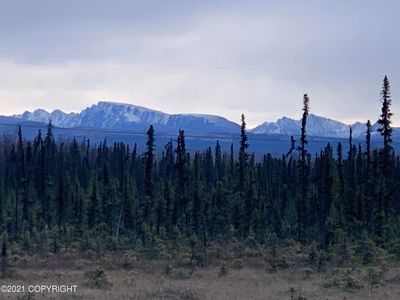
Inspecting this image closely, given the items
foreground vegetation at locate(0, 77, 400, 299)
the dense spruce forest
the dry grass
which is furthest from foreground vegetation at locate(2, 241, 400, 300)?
the dense spruce forest

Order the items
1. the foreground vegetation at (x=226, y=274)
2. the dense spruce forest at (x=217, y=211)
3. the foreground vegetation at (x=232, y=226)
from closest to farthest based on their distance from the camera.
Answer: the foreground vegetation at (x=226, y=274)
the foreground vegetation at (x=232, y=226)
the dense spruce forest at (x=217, y=211)

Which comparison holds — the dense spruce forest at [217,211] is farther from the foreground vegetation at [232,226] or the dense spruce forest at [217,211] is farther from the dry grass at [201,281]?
the dry grass at [201,281]

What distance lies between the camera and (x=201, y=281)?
107ft

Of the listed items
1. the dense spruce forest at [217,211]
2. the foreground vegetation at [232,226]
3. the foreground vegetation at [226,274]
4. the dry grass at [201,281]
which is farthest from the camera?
the dense spruce forest at [217,211]

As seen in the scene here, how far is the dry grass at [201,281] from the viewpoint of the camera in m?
26.3

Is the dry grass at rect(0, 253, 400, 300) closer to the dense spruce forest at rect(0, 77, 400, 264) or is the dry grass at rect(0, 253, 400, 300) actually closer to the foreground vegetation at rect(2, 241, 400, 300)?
the foreground vegetation at rect(2, 241, 400, 300)

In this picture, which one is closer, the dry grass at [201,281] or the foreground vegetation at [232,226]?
the dry grass at [201,281]

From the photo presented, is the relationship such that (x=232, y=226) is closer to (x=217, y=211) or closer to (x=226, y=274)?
(x=217, y=211)

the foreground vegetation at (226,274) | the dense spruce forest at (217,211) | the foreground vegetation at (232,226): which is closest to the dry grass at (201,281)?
the foreground vegetation at (226,274)

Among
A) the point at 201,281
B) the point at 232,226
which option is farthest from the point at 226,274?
the point at 232,226

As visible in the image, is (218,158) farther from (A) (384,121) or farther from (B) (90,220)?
(A) (384,121)

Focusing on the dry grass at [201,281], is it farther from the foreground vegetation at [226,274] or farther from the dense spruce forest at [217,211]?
the dense spruce forest at [217,211]

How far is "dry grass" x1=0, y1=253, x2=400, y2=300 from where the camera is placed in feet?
86.3

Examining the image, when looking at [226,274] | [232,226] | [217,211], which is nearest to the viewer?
[226,274]
